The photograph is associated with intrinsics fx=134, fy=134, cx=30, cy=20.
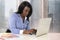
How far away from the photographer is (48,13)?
11.2 feet

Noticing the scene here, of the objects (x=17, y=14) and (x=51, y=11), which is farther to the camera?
(x=51, y=11)

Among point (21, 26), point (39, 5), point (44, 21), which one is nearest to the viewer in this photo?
point (44, 21)

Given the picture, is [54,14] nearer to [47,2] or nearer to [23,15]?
[47,2]

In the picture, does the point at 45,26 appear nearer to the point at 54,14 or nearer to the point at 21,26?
the point at 21,26

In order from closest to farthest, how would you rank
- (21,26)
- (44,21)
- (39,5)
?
(44,21) < (21,26) < (39,5)

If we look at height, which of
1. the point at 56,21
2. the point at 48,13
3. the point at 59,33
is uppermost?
the point at 48,13

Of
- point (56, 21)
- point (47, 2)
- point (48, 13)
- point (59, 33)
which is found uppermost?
point (47, 2)

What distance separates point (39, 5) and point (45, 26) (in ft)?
5.80

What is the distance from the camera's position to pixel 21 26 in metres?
2.19

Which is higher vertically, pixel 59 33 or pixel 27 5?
pixel 27 5

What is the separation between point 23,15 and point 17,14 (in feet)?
0.37

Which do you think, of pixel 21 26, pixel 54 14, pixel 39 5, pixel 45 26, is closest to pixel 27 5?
pixel 21 26

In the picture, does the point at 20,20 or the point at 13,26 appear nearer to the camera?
the point at 13,26

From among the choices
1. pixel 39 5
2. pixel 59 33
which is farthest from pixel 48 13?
pixel 59 33
